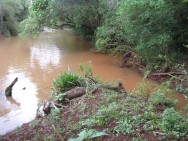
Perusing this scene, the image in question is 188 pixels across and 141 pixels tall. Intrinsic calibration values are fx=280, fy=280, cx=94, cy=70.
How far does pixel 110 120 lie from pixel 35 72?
851 cm

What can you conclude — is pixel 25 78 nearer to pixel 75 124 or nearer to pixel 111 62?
pixel 111 62

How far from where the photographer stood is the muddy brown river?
27.8 ft

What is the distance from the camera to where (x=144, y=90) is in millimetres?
7086

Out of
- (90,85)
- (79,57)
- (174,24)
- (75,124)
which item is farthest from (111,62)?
(75,124)

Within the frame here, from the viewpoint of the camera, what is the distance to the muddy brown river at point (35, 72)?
8461mm

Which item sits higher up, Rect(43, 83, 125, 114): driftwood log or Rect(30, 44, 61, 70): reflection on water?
Rect(43, 83, 125, 114): driftwood log

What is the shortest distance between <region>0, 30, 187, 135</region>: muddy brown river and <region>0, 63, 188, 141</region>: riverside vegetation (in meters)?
1.80

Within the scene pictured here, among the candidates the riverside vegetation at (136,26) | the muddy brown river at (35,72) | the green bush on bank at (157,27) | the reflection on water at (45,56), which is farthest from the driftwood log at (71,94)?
the reflection on water at (45,56)

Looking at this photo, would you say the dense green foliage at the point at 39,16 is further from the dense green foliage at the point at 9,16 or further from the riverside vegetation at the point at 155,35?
the dense green foliage at the point at 9,16

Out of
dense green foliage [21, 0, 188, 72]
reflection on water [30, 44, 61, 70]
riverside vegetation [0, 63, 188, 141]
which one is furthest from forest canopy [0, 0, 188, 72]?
reflection on water [30, 44, 61, 70]

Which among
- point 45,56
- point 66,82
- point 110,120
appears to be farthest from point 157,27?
point 45,56

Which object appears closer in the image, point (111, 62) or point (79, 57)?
point (111, 62)

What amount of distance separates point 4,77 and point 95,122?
8101 millimetres

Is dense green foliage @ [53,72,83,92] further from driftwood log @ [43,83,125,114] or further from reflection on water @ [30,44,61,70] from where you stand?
reflection on water @ [30,44,61,70]
